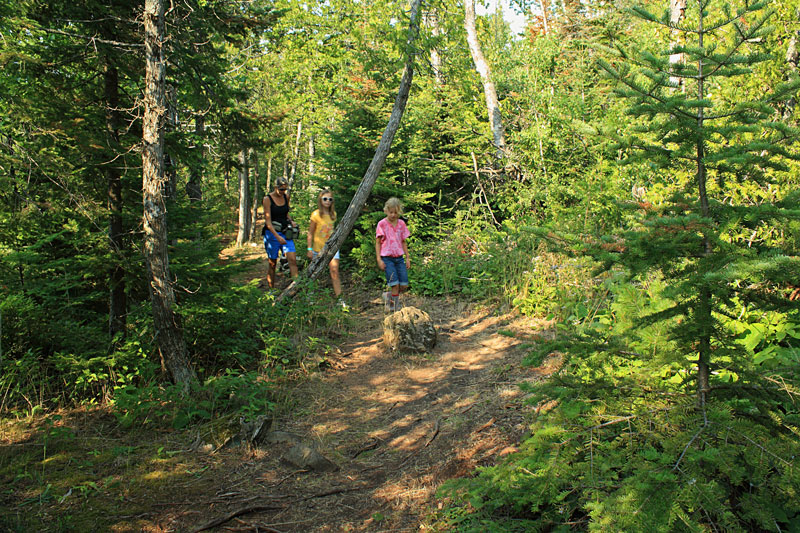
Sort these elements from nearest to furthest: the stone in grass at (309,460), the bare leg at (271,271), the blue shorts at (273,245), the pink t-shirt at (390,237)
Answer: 1. the stone in grass at (309,460)
2. the pink t-shirt at (390,237)
3. the blue shorts at (273,245)
4. the bare leg at (271,271)

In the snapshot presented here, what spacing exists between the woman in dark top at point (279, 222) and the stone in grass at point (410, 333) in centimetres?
288

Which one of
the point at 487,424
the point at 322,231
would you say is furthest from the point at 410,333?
the point at 322,231

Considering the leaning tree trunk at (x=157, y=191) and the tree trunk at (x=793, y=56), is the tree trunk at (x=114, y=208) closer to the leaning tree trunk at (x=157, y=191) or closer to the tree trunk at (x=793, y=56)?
the leaning tree trunk at (x=157, y=191)

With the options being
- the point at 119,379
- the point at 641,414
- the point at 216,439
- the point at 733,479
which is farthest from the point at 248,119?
the point at 733,479

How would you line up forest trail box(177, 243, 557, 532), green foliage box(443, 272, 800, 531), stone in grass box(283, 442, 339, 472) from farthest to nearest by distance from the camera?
stone in grass box(283, 442, 339, 472)
forest trail box(177, 243, 557, 532)
green foliage box(443, 272, 800, 531)

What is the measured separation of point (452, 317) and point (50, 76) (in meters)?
6.45

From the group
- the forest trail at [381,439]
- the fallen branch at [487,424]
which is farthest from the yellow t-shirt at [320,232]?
the fallen branch at [487,424]

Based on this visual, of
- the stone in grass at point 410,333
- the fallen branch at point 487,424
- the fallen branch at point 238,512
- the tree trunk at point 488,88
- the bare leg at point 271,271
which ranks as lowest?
the fallen branch at point 238,512

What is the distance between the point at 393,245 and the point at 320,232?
1.90m

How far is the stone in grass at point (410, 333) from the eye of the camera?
23.2 ft

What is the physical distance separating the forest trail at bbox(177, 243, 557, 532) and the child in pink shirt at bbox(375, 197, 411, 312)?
1546 mm

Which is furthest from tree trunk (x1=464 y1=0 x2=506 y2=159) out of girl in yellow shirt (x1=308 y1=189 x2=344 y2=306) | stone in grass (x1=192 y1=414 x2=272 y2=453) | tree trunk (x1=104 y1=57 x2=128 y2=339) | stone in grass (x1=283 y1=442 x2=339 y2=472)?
stone in grass (x1=283 y1=442 x2=339 y2=472)

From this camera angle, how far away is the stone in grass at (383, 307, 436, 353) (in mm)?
7074

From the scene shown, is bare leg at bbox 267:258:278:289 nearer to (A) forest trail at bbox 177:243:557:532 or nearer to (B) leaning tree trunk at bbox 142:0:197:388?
(A) forest trail at bbox 177:243:557:532
